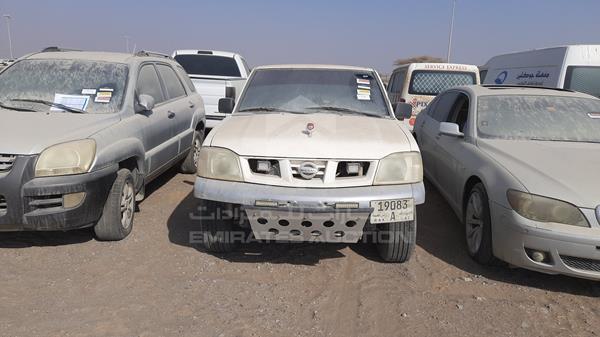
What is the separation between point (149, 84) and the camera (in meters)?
5.29

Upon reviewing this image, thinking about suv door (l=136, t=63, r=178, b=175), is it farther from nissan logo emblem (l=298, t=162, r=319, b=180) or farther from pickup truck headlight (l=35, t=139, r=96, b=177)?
nissan logo emblem (l=298, t=162, r=319, b=180)

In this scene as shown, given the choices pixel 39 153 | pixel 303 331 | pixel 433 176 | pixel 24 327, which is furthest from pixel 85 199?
pixel 433 176

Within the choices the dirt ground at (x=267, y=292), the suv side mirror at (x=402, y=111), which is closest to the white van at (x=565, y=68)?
the suv side mirror at (x=402, y=111)

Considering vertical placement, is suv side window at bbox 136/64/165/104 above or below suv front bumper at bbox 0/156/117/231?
above

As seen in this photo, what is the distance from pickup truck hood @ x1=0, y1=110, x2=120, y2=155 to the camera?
357 centimetres

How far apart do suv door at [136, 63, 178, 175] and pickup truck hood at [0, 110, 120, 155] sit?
537 millimetres

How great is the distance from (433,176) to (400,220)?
246cm

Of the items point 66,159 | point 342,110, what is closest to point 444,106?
point 342,110

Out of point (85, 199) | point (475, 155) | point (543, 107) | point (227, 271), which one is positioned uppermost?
point (543, 107)

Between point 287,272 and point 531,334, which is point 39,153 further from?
point 531,334

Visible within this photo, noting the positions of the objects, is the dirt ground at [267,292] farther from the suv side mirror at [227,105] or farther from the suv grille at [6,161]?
the suv side mirror at [227,105]

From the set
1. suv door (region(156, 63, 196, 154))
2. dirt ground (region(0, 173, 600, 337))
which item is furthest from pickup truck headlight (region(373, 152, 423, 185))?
suv door (region(156, 63, 196, 154))

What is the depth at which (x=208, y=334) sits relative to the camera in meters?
2.82

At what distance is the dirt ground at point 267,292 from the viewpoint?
2.94m
